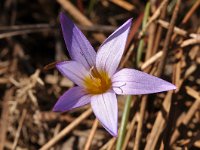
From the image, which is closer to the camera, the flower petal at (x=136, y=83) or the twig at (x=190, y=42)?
the flower petal at (x=136, y=83)

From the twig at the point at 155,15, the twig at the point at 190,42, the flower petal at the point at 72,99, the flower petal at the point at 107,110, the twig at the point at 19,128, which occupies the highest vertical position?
the twig at the point at 155,15

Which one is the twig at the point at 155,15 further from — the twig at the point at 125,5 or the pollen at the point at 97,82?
the pollen at the point at 97,82

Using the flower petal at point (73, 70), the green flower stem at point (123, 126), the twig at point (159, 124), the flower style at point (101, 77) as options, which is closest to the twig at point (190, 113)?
the twig at point (159, 124)

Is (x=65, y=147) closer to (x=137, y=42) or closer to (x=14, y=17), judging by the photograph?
(x=137, y=42)

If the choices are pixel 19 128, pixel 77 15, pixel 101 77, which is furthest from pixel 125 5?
pixel 19 128

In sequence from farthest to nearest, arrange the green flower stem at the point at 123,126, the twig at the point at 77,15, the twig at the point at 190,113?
the twig at the point at 77,15 < the twig at the point at 190,113 < the green flower stem at the point at 123,126

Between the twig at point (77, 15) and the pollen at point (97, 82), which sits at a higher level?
the twig at point (77, 15)

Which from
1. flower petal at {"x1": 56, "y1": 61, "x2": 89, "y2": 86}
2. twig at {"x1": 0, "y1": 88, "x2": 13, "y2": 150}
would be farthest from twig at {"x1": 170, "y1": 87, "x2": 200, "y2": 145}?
twig at {"x1": 0, "y1": 88, "x2": 13, "y2": 150}

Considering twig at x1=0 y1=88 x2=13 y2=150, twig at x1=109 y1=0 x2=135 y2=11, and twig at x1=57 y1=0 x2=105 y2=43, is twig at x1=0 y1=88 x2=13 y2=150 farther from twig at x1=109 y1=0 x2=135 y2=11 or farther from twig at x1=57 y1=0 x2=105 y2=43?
twig at x1=109 y1=0 x2=135 y2=11
